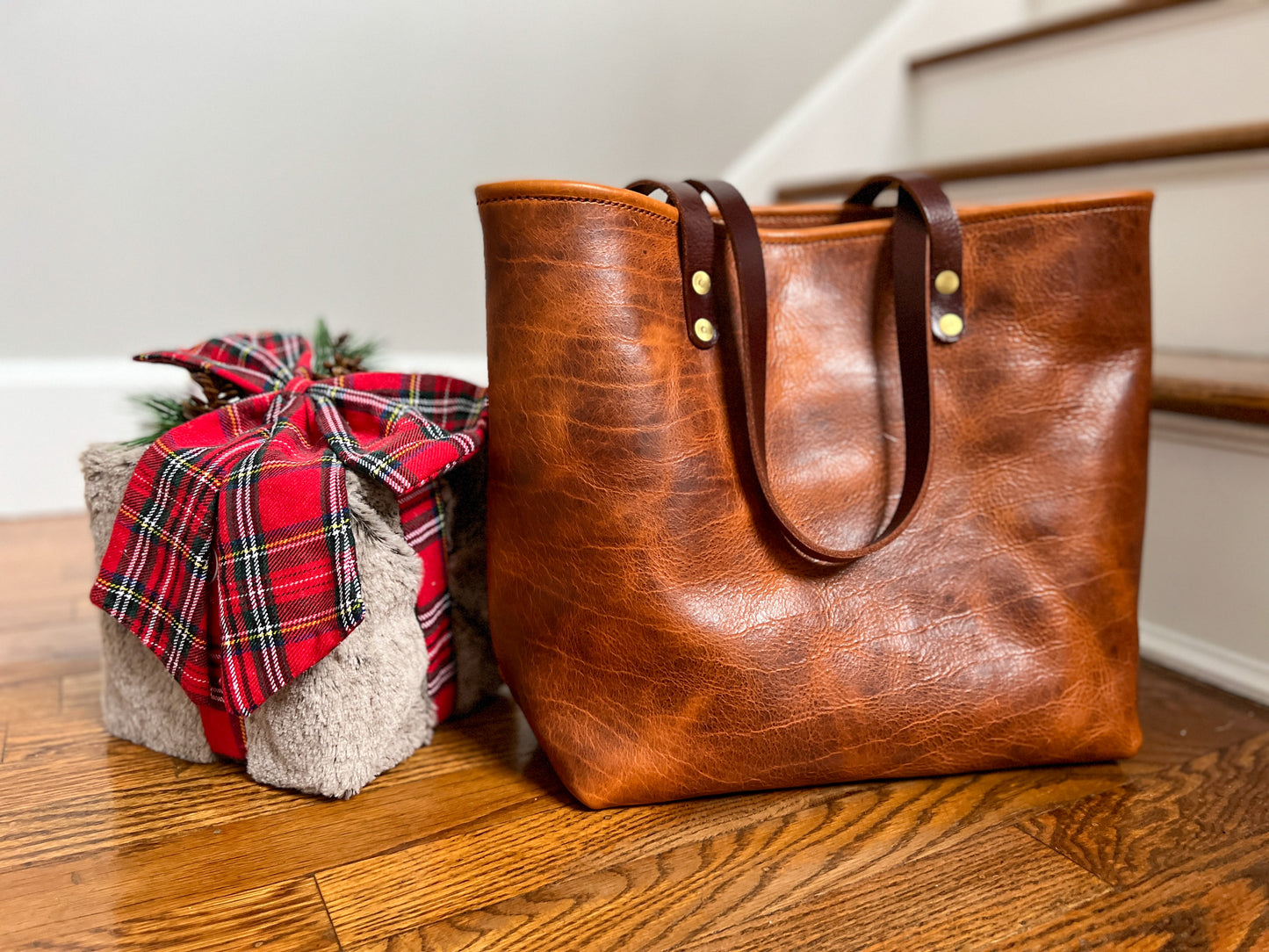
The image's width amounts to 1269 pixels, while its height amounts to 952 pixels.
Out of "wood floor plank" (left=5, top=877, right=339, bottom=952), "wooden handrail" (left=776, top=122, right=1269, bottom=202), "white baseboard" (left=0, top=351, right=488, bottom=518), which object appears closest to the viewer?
"wood floor plank" (left=5, top=877, right=339, bottom=952)

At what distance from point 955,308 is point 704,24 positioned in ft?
3.07

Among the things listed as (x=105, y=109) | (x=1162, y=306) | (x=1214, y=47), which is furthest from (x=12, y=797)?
(x=1214, y=47)

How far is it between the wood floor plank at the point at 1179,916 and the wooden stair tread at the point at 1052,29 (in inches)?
39.3

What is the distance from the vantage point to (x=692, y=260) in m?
0.63

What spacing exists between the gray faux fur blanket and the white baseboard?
62 cm

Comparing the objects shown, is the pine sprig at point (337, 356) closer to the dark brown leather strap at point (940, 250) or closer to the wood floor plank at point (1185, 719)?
the dark brown leather strap at point (940, 250)

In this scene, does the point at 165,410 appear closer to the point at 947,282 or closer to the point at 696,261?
the point at 696,261

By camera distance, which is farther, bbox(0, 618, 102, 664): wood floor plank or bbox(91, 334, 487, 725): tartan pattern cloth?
bbox(0, 618, 102, 664): wood floor plank

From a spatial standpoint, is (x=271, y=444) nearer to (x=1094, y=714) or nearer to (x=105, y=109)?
(x=1094, y=714)

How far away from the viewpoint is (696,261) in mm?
629

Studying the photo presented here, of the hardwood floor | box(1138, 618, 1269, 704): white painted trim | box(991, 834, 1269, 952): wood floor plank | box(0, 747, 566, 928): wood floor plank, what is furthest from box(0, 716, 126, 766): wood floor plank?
box(1138, 618, 1269, 704): white painted trim

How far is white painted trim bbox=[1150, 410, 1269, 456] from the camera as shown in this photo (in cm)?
79

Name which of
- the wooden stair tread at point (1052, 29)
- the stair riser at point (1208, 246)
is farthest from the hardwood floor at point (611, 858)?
the wooden stair tread at point (1052, 29)

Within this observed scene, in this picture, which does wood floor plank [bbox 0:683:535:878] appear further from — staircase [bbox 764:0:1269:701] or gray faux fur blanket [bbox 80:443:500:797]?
staircase [bbox 764:0:1269:701]
